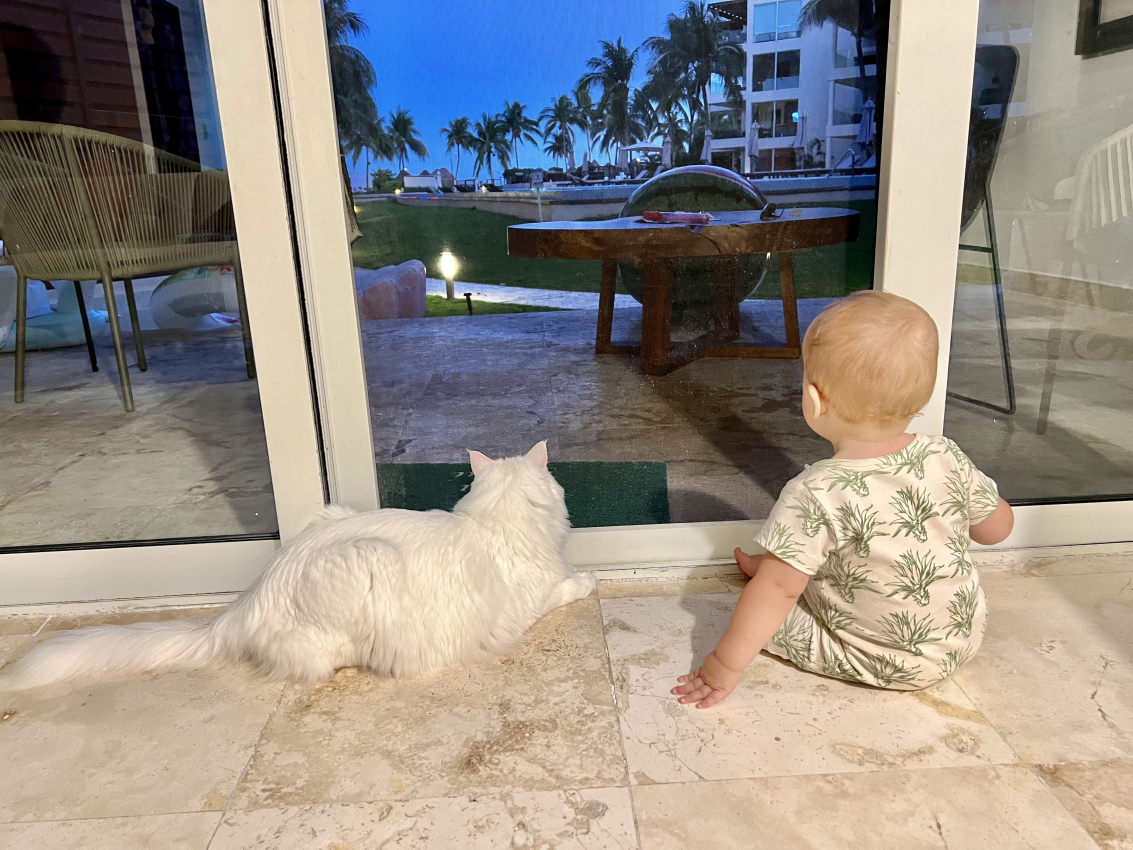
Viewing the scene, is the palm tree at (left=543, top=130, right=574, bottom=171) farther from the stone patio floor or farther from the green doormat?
the green doormat

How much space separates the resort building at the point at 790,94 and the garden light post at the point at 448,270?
674 mm

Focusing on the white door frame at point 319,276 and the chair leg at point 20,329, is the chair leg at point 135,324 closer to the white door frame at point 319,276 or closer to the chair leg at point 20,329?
the chair leg at point 20,329

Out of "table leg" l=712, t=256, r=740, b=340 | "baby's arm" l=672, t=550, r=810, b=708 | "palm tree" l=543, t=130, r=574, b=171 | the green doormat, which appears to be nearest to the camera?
"baby's arm" l=672, t=550, r=810, b=708

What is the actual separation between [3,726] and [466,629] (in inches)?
36.9

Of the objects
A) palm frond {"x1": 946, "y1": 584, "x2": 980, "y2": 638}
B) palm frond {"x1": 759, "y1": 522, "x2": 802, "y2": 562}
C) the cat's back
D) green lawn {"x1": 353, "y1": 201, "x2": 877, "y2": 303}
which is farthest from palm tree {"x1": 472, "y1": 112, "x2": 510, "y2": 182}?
palm frond {"x1": 946, "y1": 584, "x2": 980, "y2": 638}

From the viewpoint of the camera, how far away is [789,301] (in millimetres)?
1960

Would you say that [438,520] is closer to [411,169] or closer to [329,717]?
[329,717]

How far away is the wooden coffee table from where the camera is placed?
6.22 ft

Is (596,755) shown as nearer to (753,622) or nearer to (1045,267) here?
(753,622)

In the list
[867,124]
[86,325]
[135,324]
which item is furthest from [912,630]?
[86,325]

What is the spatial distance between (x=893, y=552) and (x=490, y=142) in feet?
4.09

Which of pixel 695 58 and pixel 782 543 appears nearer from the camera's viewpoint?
pixel 782 543

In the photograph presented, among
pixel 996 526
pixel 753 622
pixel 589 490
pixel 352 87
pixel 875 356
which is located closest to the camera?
pixel 875 356

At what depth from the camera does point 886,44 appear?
5.84ft
